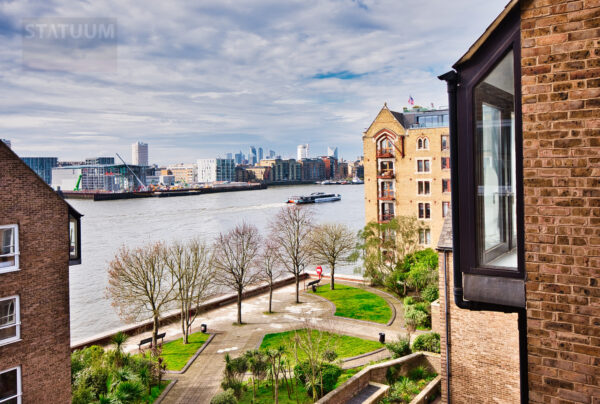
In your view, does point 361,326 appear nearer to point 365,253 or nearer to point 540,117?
point 365,253

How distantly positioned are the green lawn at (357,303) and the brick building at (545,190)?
23870 millimetres

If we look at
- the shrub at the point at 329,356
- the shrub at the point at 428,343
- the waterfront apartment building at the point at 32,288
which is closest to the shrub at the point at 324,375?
the shrub at the point at 329,356

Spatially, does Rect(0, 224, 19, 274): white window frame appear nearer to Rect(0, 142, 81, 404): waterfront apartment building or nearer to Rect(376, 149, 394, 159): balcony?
Rect(0, 142, 81, 404): waterfront apartment building

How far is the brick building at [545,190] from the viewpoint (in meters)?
2.96

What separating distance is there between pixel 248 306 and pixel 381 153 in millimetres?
19874

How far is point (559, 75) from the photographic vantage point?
10.1 ft

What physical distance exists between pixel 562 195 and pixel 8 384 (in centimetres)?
1516

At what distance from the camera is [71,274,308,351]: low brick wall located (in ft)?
77.6

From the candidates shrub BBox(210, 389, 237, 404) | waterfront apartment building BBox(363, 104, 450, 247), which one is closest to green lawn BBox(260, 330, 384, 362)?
shrub BBox(210, 389, 237, 404)

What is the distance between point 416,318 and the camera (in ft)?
75.9

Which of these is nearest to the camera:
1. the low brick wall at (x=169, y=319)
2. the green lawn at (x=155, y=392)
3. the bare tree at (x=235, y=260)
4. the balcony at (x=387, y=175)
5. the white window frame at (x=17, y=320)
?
the white window frame at (x=17, y=320)

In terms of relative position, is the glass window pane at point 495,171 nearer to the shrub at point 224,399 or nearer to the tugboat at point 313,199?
the shrub at point 224,399

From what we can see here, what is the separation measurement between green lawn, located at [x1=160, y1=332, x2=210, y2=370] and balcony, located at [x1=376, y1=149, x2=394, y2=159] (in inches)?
950

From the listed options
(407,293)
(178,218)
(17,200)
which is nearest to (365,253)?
(407,293)
